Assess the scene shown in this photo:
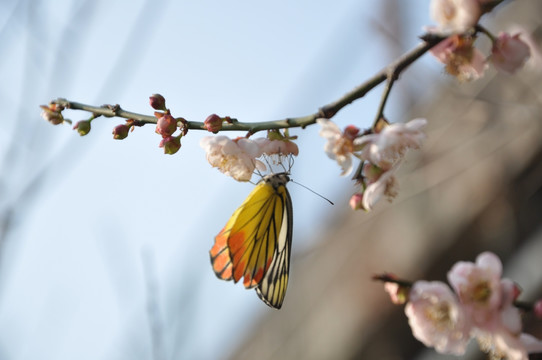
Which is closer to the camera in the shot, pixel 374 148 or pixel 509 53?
pixel 374 148

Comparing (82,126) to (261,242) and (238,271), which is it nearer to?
(238,271)

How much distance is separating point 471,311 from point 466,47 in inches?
25.4

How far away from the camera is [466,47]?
1.45 meters

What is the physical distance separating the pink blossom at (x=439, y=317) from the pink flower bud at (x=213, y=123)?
0.62 metres

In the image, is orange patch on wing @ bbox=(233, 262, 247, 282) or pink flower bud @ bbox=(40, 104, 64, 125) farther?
orange patch on wing @ bbox=(233, 262, 247, 282)

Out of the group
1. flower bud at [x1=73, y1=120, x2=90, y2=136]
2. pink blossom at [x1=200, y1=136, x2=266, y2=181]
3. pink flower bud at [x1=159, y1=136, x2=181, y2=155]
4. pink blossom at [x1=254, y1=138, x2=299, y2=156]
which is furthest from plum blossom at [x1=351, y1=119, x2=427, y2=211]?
flower bud at [x1=73, y1=120, x2=90, y2=136]

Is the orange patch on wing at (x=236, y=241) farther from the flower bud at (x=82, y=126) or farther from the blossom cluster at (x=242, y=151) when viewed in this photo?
the flower bud at (x=82, y=126)

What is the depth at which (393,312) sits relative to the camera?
402cm

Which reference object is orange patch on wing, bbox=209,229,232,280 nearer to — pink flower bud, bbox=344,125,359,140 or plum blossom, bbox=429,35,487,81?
pink flower bud, bbox=344,125,359,140

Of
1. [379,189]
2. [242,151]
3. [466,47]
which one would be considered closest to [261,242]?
[242,151]

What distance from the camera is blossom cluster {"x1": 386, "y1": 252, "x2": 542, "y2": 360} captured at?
138cm

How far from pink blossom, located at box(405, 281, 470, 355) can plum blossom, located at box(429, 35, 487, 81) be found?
0.55 meters

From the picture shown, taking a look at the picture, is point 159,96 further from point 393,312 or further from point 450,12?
point 393,312

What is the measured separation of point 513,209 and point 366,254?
1.26 meters
